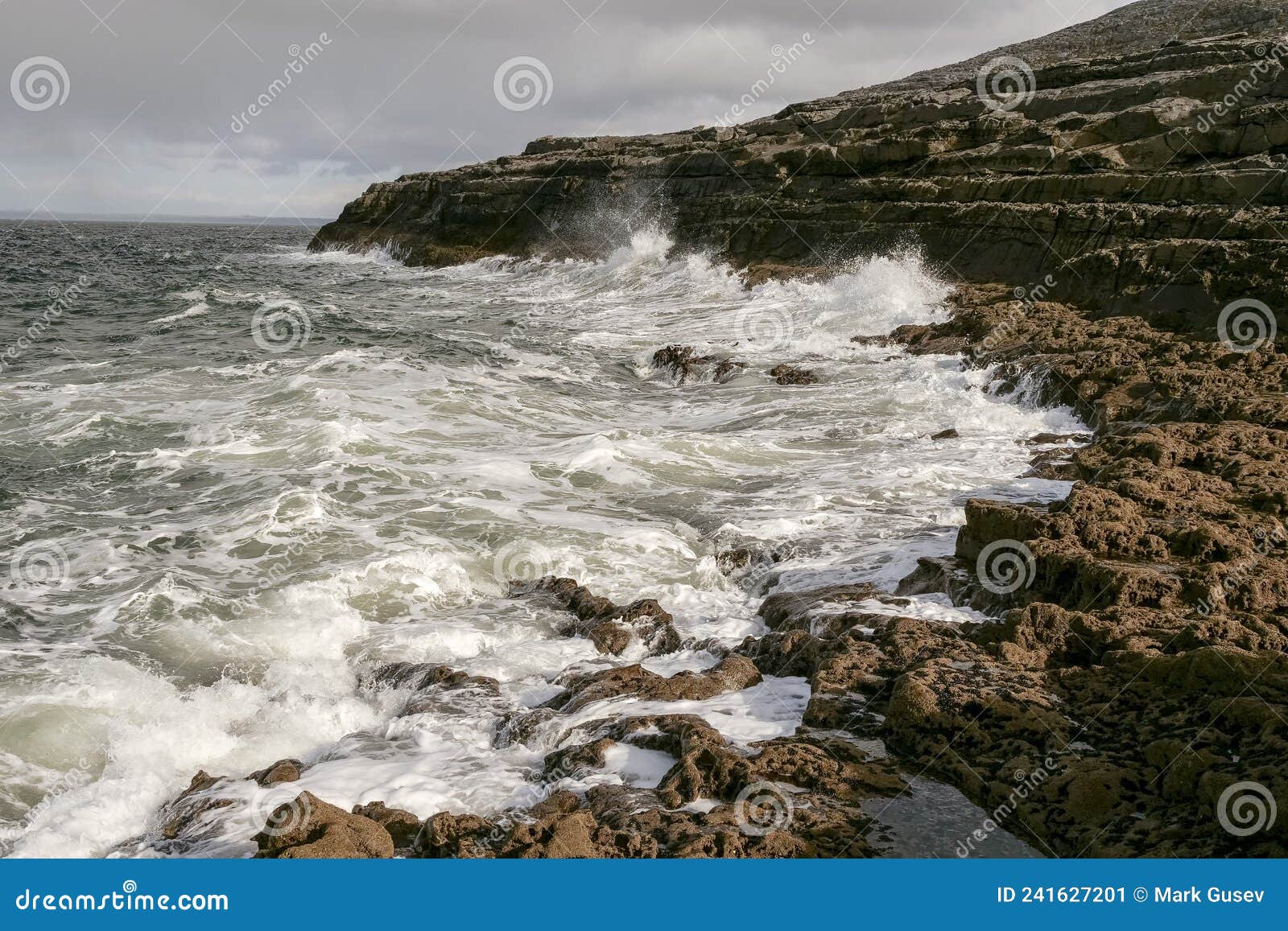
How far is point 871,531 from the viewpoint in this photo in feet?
30.3

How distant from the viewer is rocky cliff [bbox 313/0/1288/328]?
55.1 ft

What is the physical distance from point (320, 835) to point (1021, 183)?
22615 millimetres

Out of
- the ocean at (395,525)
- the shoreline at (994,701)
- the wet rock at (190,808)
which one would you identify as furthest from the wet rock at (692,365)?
the wet rock at (190,808)

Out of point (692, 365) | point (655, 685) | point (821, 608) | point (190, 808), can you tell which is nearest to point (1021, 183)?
point (692, 365)

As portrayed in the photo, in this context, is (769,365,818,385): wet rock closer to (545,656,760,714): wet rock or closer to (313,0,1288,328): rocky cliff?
(313,0,1288,328): rocky cliff

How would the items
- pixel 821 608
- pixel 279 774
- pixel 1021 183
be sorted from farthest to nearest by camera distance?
pixel 1021 183, pixel 821 608, pixel 279 774

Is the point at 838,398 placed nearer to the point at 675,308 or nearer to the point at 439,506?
the point at 439,506

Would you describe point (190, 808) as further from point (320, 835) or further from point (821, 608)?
point (821, 608)

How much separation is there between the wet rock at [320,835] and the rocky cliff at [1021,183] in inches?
569

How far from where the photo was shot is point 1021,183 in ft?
74.0

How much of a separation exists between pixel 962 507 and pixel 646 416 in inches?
268

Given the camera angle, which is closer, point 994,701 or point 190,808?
point 994,701

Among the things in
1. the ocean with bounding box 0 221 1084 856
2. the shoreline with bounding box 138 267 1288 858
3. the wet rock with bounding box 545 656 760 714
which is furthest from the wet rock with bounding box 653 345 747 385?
the wet rock with bounding box 545 656 760 714

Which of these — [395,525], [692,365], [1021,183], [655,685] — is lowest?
[655,685]
